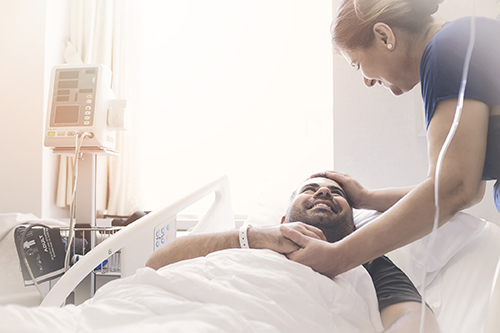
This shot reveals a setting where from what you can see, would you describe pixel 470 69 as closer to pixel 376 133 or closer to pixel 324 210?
pixel 324 210

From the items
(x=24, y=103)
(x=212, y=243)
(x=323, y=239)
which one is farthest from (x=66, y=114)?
(x=323, y=239)

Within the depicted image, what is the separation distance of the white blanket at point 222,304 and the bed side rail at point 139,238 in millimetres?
190

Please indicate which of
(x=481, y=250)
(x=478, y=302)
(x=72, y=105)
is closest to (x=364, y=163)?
(x=481, y=250)

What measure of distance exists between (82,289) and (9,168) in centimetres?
116

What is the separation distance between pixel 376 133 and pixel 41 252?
1635mm

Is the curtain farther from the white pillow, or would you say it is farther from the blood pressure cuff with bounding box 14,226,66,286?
the white pillow

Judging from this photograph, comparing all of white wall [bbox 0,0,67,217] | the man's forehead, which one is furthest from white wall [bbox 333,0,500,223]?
Answer: white wall [bbox 0,0,67,217]

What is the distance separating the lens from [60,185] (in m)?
2.42

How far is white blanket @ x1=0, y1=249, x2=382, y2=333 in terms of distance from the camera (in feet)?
2.09

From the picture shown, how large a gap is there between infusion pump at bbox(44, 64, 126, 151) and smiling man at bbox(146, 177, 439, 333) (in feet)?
2.58

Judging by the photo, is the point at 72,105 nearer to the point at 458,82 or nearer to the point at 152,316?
the point at 152,316

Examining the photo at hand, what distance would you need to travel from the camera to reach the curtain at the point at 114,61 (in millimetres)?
2451

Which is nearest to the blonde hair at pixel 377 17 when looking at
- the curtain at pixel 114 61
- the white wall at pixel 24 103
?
the curtain at pixel 114 61

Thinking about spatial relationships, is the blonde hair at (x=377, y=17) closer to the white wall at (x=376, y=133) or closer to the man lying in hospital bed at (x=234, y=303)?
the man lying in hospital bed at (x=234, y=303)
